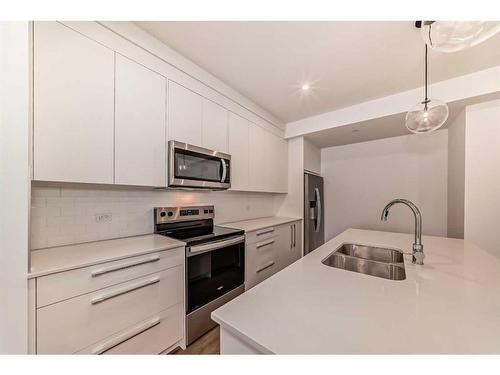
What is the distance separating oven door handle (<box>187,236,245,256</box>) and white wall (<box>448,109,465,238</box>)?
2.47 meters

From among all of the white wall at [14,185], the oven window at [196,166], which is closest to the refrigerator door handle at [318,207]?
the oven window at [196,166]

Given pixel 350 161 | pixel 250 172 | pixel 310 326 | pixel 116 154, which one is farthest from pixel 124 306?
pixel 350 161

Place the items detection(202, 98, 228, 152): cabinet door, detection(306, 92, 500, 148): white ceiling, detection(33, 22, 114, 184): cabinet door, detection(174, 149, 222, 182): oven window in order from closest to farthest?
→ 1. detection(33, 22, 114, 184): cabinet door
2. detection(174, 149, 222, 182): oven window
3. detection(202, 98, 228, 152): cabinet door
4. detection(306, 92, 500, 148): white ceiling

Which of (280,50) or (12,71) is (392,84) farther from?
(12,71)

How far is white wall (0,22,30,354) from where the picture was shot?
767 millimetres

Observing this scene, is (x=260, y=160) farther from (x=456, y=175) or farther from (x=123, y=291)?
(x=456, y=175)

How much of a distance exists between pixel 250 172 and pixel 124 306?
1776 mm

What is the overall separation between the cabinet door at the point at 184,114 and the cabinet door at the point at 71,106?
0.42 m

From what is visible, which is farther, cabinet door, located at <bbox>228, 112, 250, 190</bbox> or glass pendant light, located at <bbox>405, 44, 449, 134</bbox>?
cabinet door, located at <bbox>228, 112, 250, 190</bbox>

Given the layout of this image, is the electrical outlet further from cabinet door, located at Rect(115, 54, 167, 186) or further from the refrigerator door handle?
the refrigerator door handle

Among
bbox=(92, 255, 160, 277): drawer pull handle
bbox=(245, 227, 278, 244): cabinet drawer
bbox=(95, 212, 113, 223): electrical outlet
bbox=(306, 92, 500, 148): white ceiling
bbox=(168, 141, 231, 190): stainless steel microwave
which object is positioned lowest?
bbox=(245, 227, 278, 244): cabinet drawer

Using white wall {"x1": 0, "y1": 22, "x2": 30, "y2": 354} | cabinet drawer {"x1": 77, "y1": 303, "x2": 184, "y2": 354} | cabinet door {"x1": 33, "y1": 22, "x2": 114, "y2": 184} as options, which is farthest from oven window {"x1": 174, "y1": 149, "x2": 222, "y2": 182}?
cabinet drawer {"x1": 77, "y1": 303, "x2": 184, "y2": 354}

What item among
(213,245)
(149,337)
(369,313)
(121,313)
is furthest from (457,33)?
(149,337)

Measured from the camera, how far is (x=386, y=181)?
10.7 ft
